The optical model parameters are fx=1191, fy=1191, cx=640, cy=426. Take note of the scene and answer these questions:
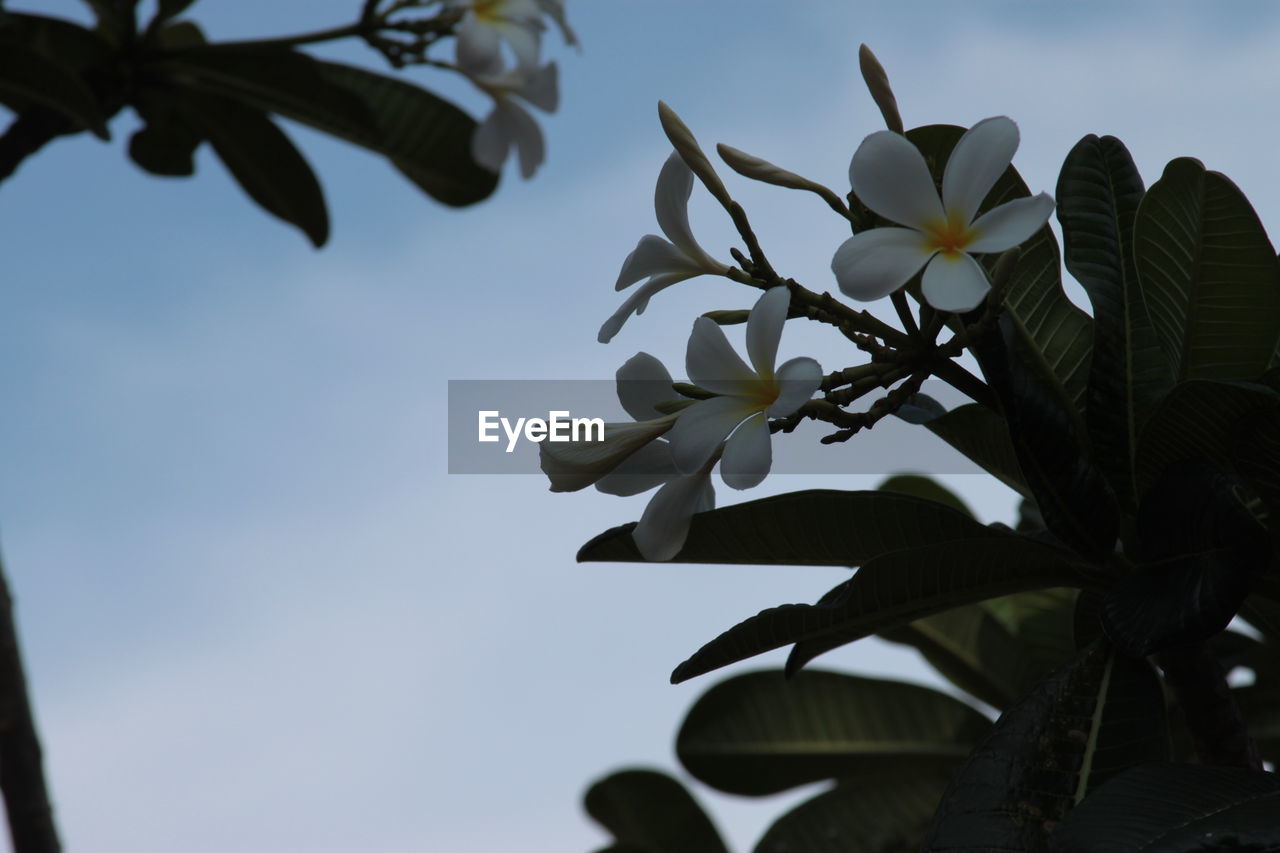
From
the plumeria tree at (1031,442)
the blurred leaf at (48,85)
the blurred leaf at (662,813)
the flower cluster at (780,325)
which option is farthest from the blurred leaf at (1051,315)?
the blurred leaf at (662,813)

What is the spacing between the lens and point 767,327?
2.74 ft

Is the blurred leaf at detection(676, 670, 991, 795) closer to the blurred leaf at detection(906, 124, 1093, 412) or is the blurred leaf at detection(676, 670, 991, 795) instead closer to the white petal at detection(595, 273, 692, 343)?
the blurred leaf at detection(906, 124, 1093, 412)

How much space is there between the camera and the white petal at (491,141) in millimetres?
1340

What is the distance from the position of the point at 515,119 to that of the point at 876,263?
2.13 ft

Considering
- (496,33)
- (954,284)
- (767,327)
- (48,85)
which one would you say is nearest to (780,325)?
(767,327)

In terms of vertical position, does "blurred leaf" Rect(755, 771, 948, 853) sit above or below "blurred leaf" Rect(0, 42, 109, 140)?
below

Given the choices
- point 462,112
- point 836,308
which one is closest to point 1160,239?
point 836,308

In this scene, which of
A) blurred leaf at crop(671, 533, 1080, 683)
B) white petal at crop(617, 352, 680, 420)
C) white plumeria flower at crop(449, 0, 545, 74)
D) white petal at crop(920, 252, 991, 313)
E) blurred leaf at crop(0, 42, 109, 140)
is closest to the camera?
white petal at crop(920, 252, 991, 313)

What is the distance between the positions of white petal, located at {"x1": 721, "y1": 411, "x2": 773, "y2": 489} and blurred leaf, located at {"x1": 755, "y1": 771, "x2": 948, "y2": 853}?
129 cm

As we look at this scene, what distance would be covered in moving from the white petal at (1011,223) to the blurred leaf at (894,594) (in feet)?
1.04

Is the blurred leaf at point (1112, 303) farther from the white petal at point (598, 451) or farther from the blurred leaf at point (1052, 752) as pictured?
the white petal at point (598, 451)

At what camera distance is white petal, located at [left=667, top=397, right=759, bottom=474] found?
86 cm

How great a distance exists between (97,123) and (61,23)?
6.5 inches

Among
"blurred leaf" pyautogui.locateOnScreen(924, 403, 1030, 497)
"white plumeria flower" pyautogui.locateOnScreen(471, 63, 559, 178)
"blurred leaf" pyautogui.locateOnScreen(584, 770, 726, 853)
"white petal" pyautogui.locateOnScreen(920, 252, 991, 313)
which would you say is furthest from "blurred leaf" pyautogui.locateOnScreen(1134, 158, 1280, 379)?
"blurred leaf" pyautogui.locateOnScreen(584, 770, 726, 853)
